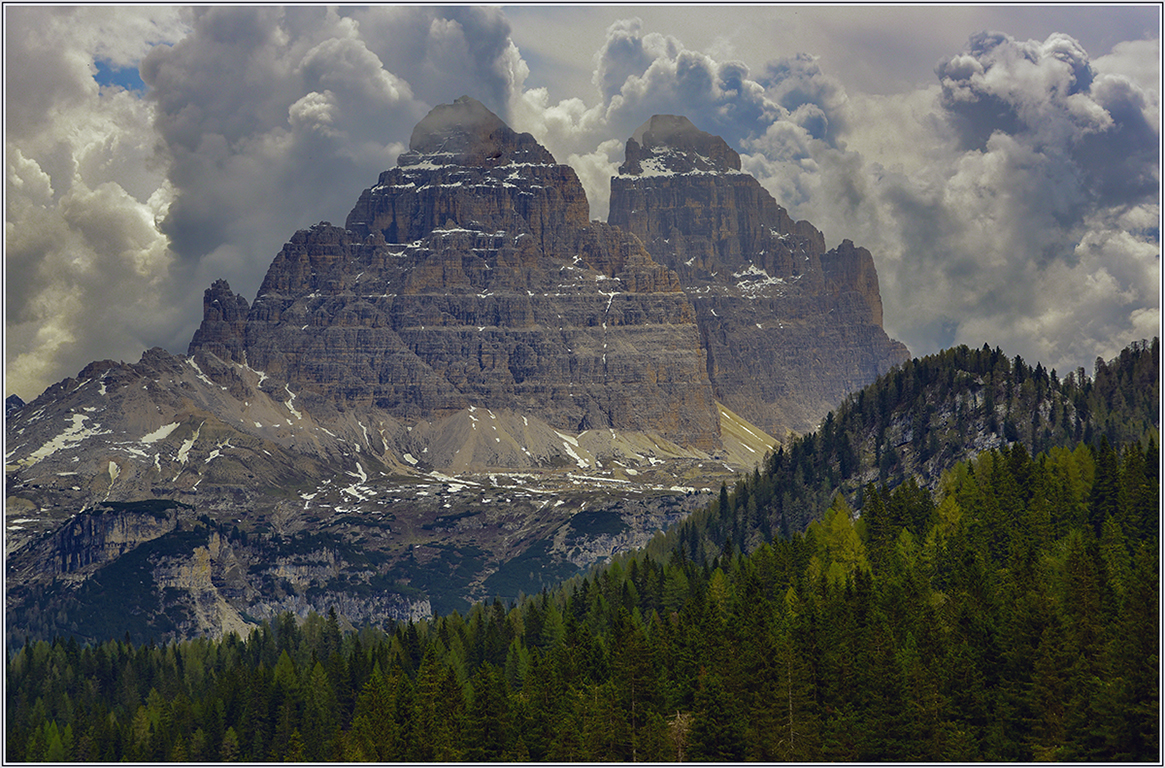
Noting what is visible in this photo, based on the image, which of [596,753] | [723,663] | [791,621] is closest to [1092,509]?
[791,621]

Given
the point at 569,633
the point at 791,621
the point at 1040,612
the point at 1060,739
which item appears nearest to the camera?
the point at 1060,739

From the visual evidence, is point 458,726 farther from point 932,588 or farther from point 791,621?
point 932,588

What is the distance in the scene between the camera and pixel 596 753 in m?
146

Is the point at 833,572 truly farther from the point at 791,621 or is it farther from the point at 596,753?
the point at 596,753

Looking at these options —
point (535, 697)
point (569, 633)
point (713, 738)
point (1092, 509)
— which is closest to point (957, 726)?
point (713, 738)

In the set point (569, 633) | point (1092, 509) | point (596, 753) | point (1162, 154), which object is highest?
point (1162, 154)

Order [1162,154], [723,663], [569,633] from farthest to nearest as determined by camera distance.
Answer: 1. [569,633]
2. [723,663]
3. [1162,154]

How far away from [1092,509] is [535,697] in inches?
2893

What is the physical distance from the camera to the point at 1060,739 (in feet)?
433

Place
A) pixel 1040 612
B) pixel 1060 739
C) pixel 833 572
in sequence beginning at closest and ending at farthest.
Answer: pixel 1060 739 → pixel 1040 612 → pixel 833 572

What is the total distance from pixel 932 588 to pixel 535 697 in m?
47.7

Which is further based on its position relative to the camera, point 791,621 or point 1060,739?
point 791,621

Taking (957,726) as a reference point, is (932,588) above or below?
above

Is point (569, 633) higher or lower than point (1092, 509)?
lower
